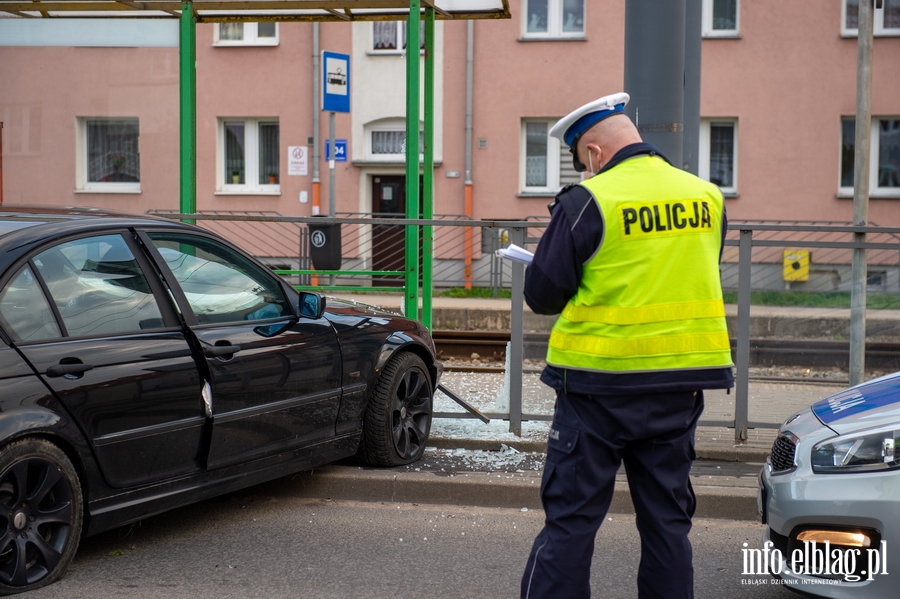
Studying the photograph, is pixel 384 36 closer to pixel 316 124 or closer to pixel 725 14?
pixel 316 124

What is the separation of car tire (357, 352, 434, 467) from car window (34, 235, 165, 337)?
1.64 meters

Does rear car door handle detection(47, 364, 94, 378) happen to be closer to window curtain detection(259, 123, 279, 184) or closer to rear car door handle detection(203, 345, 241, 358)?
A: rear car door handle detection(203, 345, 241, 358)

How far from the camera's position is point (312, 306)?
544cm

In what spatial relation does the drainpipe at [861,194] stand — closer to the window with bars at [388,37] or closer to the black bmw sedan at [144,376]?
the black bmw sedan at [144,376]

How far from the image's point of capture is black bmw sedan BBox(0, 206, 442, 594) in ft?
13.6

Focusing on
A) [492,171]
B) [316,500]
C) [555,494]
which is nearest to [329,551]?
[316,500]

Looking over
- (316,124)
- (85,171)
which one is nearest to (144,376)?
(85,171)

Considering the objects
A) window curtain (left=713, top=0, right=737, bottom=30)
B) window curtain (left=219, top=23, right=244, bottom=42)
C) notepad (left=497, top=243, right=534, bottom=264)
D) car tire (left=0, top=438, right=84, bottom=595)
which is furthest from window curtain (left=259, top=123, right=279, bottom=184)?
notepad (left=497, top=243, right=534, bottom=264)

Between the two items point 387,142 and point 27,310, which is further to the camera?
point 387,142

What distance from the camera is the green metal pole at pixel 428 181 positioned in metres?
7.63

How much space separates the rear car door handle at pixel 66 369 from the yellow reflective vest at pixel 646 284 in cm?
209

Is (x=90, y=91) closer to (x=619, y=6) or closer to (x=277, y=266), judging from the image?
(x=277, y=266)

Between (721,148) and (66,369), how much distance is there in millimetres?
18551

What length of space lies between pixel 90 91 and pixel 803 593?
23.1ft
